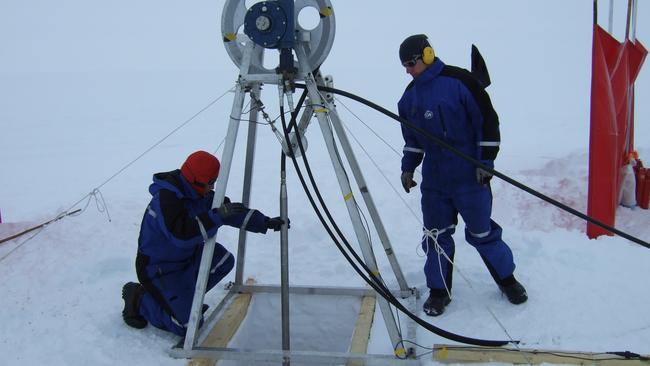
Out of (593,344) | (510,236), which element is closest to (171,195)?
(593,344)

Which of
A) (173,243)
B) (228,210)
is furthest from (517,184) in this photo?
(173,243)

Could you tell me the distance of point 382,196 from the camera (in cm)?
554

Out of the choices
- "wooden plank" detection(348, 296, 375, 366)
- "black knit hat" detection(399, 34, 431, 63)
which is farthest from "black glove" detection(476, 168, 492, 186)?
"wooden plank" detection(348, 296, 375, 366)

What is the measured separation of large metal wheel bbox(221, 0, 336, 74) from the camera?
9.37 feet

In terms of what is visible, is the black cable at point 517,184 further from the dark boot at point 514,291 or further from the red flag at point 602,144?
the red flag at point 602,144

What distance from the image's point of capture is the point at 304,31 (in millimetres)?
2873

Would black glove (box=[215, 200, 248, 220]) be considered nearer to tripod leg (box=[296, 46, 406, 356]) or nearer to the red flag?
tripod leg (box=[296, 46, 406, 356])

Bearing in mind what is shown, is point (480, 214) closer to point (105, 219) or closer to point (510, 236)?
point (510, 236)

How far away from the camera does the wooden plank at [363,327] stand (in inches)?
117

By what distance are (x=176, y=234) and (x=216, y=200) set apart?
0.90ft

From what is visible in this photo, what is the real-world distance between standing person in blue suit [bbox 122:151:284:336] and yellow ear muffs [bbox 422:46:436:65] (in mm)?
1164

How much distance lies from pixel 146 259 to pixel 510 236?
2.70 m

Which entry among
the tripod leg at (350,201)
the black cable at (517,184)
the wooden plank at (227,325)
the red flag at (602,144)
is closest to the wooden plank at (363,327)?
the tripod leg at (350,201)

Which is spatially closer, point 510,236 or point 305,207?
point 510,236
